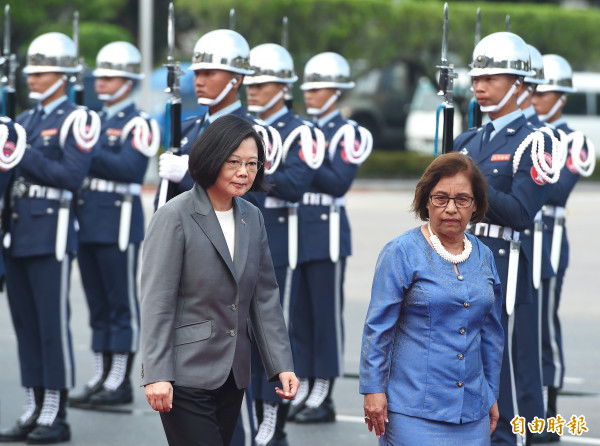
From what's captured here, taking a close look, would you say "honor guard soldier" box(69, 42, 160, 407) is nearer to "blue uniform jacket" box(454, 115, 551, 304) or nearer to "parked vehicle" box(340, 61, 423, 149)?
"blue uniform jacket" box(454, 115, 551, 304)

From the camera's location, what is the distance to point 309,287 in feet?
26.2

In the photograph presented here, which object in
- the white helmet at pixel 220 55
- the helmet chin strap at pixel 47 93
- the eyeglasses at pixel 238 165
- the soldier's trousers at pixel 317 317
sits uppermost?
the white helmet at pixel 220 55

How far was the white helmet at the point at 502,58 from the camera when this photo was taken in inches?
250

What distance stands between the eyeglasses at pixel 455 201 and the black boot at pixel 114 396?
393cm

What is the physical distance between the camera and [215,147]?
4645 mm

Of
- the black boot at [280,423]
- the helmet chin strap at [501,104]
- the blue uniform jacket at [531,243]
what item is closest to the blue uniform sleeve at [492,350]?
the blue uniform jacket at [531,243]

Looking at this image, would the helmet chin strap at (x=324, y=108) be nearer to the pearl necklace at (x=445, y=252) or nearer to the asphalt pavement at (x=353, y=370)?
the asphalt pavement at (x=353, y=370)

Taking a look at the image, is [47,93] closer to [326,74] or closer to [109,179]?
[109,179]

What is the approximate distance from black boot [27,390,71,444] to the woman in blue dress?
2.94 meters

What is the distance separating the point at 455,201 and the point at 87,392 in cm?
414

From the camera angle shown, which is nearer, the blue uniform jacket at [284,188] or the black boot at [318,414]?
the blue uniform jacket at [284,188]

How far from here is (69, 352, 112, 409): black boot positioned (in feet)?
26.5

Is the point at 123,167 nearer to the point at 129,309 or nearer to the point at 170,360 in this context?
the point at 129,309

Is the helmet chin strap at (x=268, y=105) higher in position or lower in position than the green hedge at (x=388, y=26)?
lower
